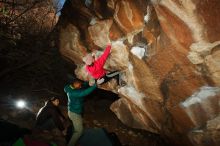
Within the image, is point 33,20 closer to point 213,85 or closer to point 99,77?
point 99,77

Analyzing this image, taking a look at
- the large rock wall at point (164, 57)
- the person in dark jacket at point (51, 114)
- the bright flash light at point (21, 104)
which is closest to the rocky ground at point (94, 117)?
the bright flash light at point (21, 104)

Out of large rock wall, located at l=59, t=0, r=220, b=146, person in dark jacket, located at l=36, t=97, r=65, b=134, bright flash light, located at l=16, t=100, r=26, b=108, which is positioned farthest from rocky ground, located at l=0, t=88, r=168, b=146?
person in dark jacket, located at l=36, t=97, r=65, b=134

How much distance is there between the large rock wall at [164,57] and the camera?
18.1 feet

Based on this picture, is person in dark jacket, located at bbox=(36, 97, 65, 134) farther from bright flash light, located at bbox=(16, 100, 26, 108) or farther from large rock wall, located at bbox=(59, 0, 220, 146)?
bright flash light, located at bbox=(16, 100, 26, 108)

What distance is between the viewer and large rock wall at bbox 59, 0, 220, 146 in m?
5.53

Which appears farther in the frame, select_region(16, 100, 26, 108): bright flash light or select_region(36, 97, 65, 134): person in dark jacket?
select_region(16, 100, 26, 108): bright flash light

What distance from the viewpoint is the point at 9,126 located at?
24.4 feet

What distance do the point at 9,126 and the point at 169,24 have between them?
15.3 ft

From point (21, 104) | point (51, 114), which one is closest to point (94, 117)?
point (21, 104)

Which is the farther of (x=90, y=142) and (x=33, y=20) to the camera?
(x=33, y=20)

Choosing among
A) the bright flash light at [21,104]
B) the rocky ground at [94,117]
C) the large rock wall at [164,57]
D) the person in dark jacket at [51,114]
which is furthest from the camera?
the bright flash light at [21,104]

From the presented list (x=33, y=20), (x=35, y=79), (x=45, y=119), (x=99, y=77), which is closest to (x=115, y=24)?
(x=99, y=77)

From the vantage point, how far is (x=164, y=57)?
6.42 meters

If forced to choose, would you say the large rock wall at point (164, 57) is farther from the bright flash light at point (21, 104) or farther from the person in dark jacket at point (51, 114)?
the bright flash light at point (21, 104)
